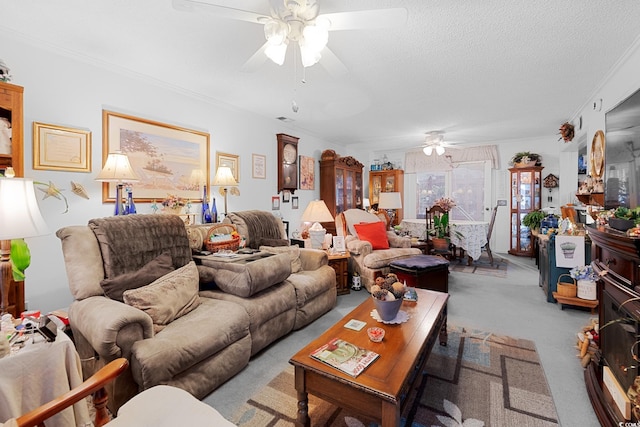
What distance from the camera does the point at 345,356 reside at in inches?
55.4

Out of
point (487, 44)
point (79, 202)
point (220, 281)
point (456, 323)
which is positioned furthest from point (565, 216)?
point (79, 202)

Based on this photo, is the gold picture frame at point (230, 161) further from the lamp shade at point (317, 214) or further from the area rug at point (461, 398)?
the area rug at point (461, 398)

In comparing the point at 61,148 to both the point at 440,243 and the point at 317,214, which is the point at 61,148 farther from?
the point at 440,243

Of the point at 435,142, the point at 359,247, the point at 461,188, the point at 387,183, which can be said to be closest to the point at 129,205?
the point at 359,247

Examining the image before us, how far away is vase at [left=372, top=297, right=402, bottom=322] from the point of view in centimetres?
174

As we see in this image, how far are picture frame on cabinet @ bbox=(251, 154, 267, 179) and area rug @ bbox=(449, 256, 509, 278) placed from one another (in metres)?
3.47

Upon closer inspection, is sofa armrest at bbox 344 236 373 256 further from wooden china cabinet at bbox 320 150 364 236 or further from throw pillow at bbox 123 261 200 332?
throw pillow at bbox 123 261 200 332

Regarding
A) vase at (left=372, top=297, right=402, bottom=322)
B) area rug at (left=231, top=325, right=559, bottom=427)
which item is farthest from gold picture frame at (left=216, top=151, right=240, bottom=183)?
vase at (left=372, top=297, right=402, bottom=322)

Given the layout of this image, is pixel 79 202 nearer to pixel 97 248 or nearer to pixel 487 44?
pixel 97 248

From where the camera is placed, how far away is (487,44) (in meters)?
2.31

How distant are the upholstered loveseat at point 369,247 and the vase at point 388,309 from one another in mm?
1808

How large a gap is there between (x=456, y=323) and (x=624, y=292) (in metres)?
1.60

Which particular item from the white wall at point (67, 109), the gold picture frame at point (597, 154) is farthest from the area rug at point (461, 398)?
the gold picture frame at point (597, 154)

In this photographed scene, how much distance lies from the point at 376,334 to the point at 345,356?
26 cm
